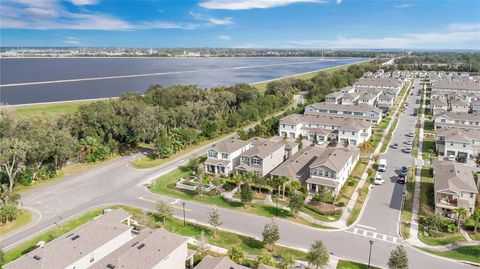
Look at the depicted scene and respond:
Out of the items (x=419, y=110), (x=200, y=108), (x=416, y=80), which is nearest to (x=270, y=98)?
(x=200, y=108)

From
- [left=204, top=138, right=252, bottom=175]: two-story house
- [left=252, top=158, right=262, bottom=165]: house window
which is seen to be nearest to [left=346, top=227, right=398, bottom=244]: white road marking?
[left=252, top=158, right=262, bottom=165]: house window

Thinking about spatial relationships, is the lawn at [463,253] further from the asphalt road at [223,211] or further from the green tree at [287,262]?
the green tree at [287,262]

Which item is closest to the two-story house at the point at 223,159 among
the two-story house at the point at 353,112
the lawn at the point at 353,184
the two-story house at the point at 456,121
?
the lawn at the point at 353,184

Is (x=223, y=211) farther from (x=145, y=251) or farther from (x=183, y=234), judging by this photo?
(x=145, y=251)

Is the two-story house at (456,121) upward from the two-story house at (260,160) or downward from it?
upward

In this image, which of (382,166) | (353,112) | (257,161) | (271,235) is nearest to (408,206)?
(382,166)

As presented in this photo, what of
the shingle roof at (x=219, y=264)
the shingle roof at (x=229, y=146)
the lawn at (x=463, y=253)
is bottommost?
the lawn at (x=463, y=253)

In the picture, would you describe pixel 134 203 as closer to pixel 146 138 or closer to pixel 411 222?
pixel 146 138
